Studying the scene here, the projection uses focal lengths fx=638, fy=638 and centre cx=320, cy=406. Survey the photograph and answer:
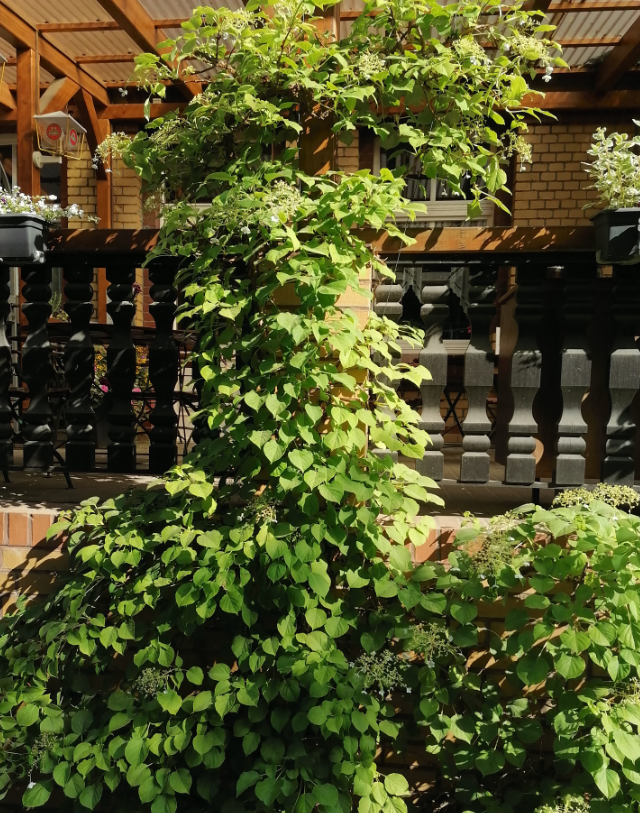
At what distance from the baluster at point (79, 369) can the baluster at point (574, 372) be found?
5.79 feet

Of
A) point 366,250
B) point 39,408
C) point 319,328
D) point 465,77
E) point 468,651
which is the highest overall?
point 465,77

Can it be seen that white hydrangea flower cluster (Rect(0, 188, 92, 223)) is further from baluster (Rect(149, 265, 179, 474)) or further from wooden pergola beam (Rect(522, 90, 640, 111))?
wooden pergola beam (Rect(522, 90, 640, 111))

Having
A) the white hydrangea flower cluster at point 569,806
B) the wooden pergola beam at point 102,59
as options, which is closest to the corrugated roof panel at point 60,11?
the wooden pergola beam at point 102,59

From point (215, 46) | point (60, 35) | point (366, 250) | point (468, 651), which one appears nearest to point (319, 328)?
point (366, 250)

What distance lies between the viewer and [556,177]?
20.7ft

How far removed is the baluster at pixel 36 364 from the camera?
2.50 meters

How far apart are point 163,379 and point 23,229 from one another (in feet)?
2.38

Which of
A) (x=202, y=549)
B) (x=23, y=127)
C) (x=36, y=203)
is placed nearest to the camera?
(x=202, y=549)

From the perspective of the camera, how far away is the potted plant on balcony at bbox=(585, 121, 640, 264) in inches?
78.6

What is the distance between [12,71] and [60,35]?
3.21 feet

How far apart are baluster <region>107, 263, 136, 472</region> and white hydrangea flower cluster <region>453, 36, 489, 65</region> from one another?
4.55 ft

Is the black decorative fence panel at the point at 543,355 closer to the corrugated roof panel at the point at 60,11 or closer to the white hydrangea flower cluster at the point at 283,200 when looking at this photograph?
the white hydrangea flower cluster at the point at 283,200

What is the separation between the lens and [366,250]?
1.95m

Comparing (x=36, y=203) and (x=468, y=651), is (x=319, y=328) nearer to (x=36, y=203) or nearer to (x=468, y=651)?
(x=468, y=651)
